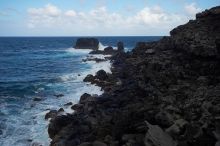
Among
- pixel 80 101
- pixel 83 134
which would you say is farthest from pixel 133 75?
pixel 83 134

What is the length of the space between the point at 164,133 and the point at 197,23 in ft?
84.4

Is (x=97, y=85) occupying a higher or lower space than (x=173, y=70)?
lower

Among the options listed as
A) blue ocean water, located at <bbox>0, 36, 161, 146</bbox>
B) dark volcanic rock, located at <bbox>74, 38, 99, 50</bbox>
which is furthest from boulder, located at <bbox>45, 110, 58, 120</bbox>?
dark volcanic rock, located at <bbox>74, 38, 99, 50</bbox>

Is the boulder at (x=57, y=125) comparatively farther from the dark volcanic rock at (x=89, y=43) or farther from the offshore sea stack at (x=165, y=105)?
the dark volcanic rock at (x=89, y=43)

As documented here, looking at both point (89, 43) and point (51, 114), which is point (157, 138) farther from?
point (89, 43)

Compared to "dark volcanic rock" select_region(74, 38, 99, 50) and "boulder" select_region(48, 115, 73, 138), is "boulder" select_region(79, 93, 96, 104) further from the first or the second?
"dark volcanic rock" select_region(74, 38, 99, 50)

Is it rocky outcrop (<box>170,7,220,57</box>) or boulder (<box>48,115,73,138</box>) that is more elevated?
rocky outcrop (<box>170,7,220,57</box>)

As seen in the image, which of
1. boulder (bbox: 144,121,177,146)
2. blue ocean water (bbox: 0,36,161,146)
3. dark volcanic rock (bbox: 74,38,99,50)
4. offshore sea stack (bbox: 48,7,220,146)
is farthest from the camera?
dark volcanic rock (bbox: 74,38,99,50)

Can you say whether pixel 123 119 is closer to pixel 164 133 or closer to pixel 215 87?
pixel 164 133

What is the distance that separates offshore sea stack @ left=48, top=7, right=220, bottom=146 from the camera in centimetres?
1598

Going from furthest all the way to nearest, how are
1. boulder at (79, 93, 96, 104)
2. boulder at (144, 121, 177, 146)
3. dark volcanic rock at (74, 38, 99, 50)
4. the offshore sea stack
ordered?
dark volcanic rock at (74, 38, 99, 50) → boulder at (79, 93, 96, 104) → the offshore sea stack → boulder at (144, 121, 177, 146)

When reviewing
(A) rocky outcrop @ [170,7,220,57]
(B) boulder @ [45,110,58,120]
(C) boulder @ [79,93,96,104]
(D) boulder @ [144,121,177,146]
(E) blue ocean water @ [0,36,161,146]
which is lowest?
(E) blue ocean water @ [0,36,161,146]

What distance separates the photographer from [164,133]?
15.2 metres

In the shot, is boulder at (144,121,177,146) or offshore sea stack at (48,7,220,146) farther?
offshore sea stack at (48,7,220,146)
